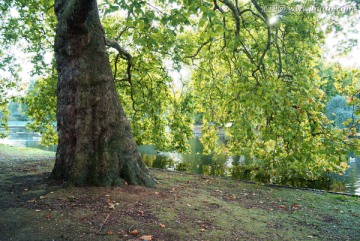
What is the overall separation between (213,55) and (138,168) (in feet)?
20.2

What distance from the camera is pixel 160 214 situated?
16.4ft

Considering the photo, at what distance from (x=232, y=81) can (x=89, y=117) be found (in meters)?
4.70

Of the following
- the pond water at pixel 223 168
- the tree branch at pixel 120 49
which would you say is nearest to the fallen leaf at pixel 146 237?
the tree branch at pixel 120 49

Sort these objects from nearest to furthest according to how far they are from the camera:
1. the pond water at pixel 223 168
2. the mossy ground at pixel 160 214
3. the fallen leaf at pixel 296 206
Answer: the mossy ground at pixel 160 214 < the fallen leaf at pixel 296 206 < the pond water at pixel 223 168

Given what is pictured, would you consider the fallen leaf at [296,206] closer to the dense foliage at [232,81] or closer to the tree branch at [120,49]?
the dense foliage at [232,81]

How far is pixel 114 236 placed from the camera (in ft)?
13.0

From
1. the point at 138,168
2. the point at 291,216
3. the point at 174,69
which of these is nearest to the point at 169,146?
the point at 174,69

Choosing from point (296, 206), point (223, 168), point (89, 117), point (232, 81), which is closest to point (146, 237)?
point (89, 117)

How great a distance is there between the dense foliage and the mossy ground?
1375mm

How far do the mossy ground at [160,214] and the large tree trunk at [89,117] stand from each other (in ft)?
1.35

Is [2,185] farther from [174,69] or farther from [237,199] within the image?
[174,69]

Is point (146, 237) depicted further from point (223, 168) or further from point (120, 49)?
point (223, 168)

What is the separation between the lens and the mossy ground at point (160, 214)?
417cm

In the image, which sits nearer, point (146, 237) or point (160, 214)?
point (146, 237)
